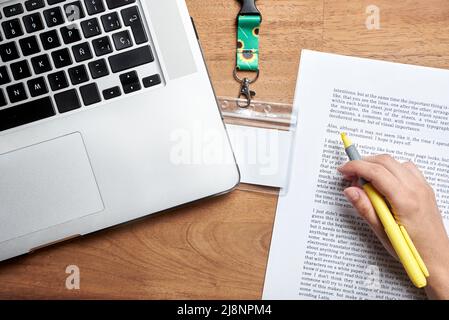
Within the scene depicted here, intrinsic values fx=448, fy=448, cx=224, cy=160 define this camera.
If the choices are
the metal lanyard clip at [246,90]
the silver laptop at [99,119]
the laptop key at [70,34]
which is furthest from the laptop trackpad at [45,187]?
the metal lanyard clip at [246,90]

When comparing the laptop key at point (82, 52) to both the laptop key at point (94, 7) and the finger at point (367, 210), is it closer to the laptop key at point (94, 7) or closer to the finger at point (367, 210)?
the laptop key at point (94, 7)

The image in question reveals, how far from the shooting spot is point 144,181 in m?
0.51

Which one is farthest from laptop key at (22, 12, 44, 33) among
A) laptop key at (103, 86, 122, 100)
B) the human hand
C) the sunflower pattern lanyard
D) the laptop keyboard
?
the human hand

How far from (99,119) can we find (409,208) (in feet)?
1.25

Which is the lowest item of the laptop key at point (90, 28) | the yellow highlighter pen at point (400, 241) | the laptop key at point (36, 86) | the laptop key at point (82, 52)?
the yellow highlighter pen at point (400, 241)

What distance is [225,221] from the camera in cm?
57

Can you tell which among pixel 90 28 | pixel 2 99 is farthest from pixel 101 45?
pixel 2 99

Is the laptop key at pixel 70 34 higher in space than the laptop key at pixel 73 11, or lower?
lower

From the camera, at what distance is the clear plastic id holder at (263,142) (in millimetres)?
574

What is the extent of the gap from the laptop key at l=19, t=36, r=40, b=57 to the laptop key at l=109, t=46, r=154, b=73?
3.3 inches

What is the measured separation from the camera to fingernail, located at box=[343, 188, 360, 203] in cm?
54

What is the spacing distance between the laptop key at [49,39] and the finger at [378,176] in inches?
14.6

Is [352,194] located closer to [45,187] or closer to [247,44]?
[247,44]

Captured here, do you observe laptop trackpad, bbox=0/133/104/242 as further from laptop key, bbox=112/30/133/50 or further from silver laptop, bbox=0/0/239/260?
laptop key, bbox=112/30/133/50
